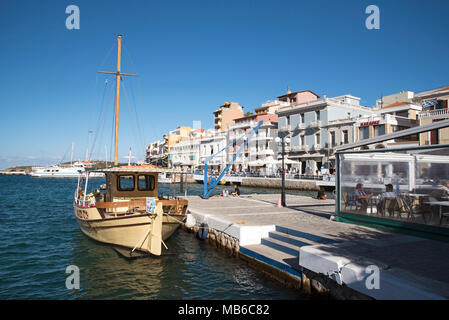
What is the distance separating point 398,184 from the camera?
32.6 feet

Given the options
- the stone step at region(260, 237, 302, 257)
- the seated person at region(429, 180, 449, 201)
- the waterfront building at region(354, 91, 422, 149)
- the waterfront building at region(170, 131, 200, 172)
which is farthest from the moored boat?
the waterfront building at region(170, 131, 200, 172)

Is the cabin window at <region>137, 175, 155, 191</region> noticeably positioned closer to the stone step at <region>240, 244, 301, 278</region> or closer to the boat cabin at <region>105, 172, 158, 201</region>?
the boat cabin at <region>105, 172, 158, 201</region>

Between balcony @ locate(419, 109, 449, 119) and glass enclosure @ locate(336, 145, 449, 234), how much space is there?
86.5 feet

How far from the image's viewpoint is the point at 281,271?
8367 millimetres

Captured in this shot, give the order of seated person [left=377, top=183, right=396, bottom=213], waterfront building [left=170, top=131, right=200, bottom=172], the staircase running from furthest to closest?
waterfront building [left=170, top=131, right=200, bottom=172]
seated person [left=377, top=183, right=396, bottom=213]
the staircase

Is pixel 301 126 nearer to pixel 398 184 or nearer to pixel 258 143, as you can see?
pixel 258 143

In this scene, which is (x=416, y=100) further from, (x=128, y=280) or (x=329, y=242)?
(x=128, y=280)

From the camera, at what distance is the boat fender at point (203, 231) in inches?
523

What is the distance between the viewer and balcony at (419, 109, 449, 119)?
31608 mm

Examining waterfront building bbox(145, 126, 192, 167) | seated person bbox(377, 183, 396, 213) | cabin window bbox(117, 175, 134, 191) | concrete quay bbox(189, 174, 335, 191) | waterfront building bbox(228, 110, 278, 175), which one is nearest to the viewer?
seated person bbox(377, 183, 396, 213)
